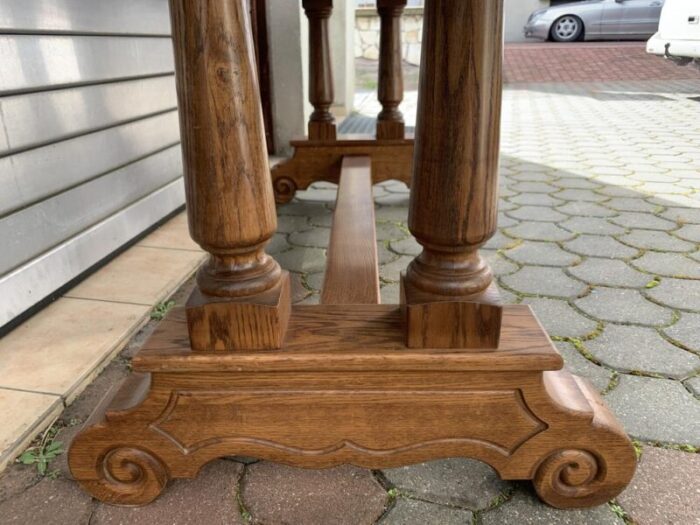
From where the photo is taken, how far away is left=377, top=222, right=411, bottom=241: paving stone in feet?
7.23

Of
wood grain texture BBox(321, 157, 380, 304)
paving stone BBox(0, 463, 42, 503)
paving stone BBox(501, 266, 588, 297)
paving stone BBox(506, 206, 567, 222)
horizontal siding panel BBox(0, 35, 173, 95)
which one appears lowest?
paving stone BBox(0, 463, 42, 503)

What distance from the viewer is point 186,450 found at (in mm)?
935

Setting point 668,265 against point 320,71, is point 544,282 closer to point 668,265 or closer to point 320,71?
point 668,265

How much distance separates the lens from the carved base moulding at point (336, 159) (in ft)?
8.28

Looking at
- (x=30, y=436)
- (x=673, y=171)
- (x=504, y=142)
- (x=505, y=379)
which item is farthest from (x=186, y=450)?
(x=504, y=142)

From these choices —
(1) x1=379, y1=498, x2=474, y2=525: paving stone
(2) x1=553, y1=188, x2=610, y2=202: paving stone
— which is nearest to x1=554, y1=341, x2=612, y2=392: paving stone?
(1) x1=379, y1=498, x2=474, y2=525: paving stone

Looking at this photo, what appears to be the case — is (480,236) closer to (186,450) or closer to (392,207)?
(186,450)

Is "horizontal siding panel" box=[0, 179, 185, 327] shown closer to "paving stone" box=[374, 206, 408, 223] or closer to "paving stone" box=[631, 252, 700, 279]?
"paving stone" box=[374, 206, 408, 223]

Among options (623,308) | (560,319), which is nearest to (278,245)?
(560,319)

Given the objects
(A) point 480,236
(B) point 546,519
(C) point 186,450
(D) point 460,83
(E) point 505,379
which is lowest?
(B) point 546,519

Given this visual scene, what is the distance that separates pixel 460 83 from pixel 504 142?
11.6 feet

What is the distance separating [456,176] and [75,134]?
1399mm

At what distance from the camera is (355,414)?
915mm

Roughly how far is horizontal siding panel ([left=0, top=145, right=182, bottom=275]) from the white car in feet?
19.6
